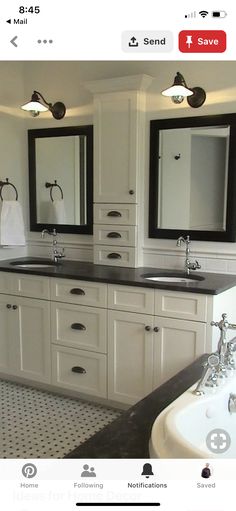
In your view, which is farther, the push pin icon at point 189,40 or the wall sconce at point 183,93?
the wall sconce at point 183,93

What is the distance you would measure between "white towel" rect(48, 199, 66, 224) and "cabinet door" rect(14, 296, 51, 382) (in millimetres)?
693

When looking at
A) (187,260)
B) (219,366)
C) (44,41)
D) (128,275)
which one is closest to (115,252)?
(128,275)

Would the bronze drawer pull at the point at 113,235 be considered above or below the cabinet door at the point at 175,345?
above

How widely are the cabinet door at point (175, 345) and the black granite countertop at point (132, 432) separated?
1.38 ft

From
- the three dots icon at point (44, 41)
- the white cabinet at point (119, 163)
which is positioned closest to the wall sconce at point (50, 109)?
the white cabinet at point (119, 163)

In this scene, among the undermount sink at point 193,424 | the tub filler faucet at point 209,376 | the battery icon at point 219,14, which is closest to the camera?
the battery icon at point 219,14

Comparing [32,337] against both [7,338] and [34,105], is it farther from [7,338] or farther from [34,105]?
[34,105]

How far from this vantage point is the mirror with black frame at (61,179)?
310cm

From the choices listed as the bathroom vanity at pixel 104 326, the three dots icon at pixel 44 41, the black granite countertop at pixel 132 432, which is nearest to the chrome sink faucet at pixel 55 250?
the bathroom vanity at pixel 104 326

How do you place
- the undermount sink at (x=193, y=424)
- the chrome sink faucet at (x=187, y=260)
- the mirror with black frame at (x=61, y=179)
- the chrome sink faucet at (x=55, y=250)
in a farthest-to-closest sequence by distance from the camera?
1. the chrome sink faucet at (x=55, y=250)
2. the mirror with black frame at (x=61, y=179)
3. the chrome sink faucet at (x=187, y=260)
4. the undermount sink at (x=193, y=424)

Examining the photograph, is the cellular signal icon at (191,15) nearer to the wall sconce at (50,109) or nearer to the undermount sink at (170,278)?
the undermount sink at (170,278)

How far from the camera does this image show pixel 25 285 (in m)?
2.83
